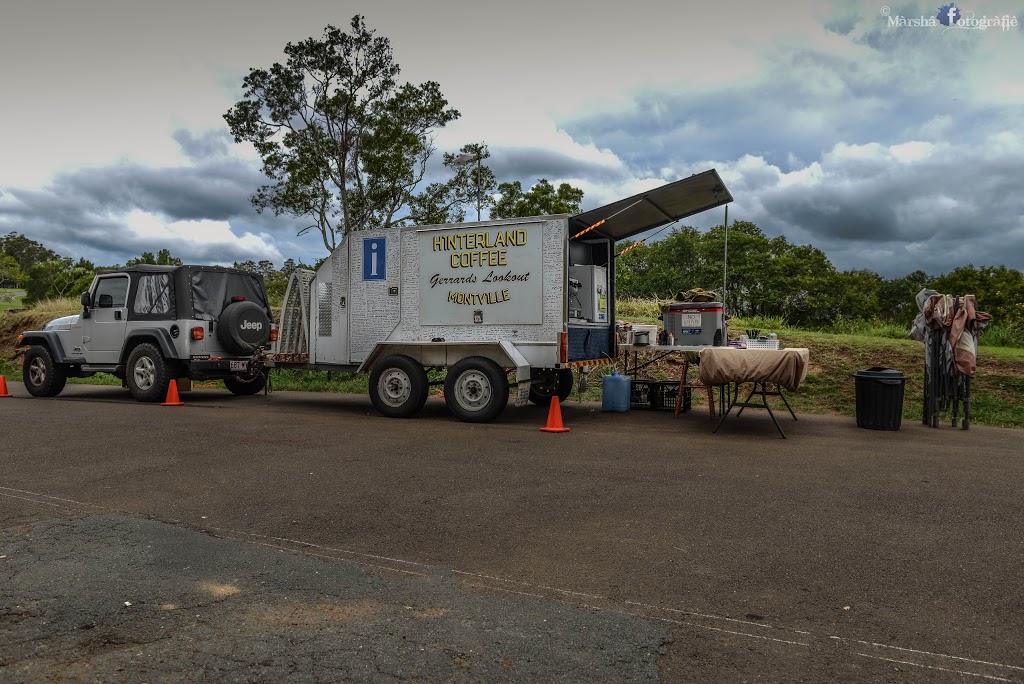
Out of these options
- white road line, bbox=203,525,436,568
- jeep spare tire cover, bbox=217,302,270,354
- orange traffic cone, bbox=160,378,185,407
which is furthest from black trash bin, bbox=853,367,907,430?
orange traffic cone, bbox=160,378,185,407

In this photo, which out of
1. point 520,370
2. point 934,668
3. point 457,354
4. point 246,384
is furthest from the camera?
point 246,384

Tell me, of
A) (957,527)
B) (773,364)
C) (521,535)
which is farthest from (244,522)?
(773,364)

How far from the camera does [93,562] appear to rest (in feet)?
14.3

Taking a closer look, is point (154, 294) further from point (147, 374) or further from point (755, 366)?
point (755, 366)

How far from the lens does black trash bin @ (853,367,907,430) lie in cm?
1022

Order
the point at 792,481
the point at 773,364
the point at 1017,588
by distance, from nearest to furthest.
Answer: the point at 1017,588 < the point at 792,481 < the point at 773,364

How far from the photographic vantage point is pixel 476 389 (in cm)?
1072

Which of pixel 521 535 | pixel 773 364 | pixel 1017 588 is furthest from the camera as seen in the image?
pixel 773 364

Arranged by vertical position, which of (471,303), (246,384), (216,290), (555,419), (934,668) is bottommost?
(934,668)

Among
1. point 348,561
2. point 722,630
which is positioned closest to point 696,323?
point 348,561

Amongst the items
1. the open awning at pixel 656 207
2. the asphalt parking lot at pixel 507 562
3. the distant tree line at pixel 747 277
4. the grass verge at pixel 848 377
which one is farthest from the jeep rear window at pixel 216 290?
the distant tree line at pixel 747 277

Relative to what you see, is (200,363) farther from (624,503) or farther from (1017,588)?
(1017,588)

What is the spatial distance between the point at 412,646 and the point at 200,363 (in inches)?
436

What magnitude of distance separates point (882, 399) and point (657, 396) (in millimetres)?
3413
